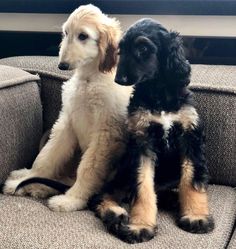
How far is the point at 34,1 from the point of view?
2.24 m

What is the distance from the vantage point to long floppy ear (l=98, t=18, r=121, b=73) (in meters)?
1.50

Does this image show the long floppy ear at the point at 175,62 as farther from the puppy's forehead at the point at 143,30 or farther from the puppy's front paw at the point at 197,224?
the puppy's front paw at the point at 197,224

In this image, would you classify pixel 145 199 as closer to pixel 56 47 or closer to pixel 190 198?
pixel 190 198

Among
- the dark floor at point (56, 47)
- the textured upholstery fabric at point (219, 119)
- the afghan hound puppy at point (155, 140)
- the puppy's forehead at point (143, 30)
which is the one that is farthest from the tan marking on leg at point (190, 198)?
the dark floor at point (56, 47)

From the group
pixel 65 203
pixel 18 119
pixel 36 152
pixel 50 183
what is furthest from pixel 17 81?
pixel 65 203

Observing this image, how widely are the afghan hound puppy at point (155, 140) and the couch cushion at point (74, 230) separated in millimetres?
33

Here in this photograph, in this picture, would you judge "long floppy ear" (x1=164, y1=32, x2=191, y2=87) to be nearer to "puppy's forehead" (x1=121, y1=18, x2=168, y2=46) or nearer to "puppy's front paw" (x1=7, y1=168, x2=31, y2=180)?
"puppy's forehead" (x1=121, y1=18, x2=168, y2=46)

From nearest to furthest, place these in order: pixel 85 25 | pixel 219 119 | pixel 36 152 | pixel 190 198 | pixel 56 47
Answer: pixel 190 198, pixel 85 25, pixel 219 119, pixel 36 152, pixel 56 47

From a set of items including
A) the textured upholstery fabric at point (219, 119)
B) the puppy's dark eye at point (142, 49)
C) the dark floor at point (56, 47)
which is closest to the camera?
the puppy's dark eye at point (142, 49)

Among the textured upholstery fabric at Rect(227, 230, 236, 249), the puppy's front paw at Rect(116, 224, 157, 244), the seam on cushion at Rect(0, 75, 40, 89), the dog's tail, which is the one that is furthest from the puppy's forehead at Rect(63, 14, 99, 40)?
the textured upholstery fabric at Rect(227, 230, 236, 249)

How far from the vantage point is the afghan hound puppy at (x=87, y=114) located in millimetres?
1491

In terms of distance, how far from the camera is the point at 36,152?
5.90ft

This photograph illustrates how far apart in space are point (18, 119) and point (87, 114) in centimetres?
25

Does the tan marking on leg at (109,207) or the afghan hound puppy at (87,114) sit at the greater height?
the afghan hound puppy at (87,114)
